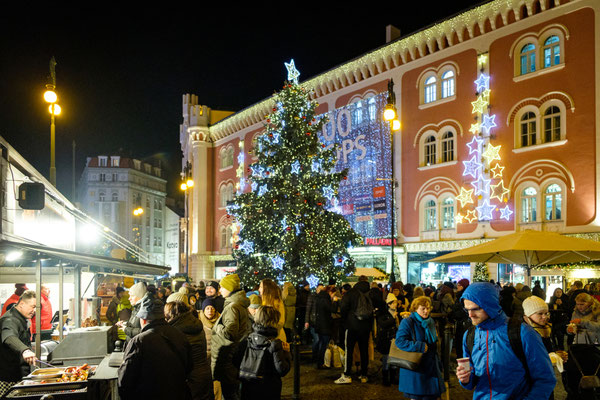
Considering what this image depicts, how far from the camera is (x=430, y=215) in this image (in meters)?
28.1

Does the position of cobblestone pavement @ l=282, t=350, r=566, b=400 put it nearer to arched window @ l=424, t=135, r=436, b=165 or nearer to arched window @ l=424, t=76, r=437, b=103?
arched window @ l=424, t=135, r=436, b=165

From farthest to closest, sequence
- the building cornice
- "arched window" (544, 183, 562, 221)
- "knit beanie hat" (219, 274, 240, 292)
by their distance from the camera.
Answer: the building cornice
"arched window" (544, 183, 562, 221)
"knit beanie hat" (219, 274, 240, 292)

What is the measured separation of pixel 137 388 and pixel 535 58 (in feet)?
78.6

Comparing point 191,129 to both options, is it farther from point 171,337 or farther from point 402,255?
point 171,337

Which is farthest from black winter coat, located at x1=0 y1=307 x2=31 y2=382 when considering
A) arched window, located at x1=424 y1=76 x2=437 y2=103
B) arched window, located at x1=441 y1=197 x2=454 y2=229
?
arched window, located at x1=424 y1=76 x2=437 y2=103

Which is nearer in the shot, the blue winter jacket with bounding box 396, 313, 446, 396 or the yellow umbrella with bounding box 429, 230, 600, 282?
the blue winter jacket with bounding box 396, 313, 446, 396

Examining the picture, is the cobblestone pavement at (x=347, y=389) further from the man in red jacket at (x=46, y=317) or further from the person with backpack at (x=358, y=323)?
the man in red jacket at (x=46, y=317)

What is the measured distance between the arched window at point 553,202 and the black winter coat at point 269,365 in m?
20.1

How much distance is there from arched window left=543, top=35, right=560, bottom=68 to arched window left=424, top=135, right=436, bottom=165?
681 cm

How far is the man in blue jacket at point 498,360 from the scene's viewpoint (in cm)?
369

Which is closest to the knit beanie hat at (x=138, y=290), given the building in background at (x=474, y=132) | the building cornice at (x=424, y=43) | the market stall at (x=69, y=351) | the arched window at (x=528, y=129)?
the market stall at (x=69, y=351)

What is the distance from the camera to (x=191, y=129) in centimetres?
4822

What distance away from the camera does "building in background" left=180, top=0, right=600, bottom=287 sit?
72.7ft

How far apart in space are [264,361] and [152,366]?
1380 mm
